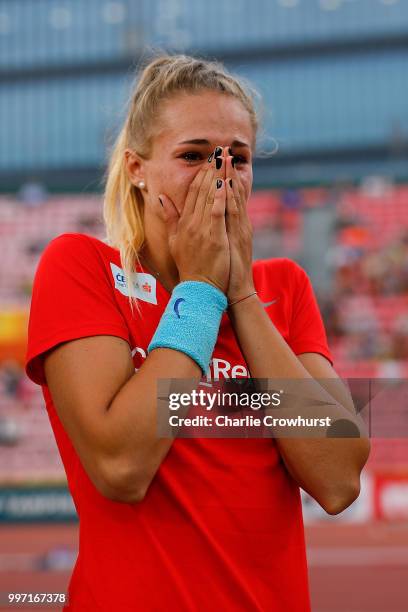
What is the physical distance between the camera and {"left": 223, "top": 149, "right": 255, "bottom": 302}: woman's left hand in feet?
5.87

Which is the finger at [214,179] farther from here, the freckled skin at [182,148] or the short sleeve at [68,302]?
the short sleeve at [68,302]

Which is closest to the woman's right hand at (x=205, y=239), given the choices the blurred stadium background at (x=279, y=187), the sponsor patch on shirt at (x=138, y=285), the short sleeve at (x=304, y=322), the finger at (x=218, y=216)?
the finger at (x=218, y=216)

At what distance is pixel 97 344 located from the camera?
5.59 ft

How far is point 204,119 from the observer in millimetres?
1898

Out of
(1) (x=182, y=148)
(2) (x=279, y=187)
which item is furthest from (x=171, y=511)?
(2) (x=279, y=187)

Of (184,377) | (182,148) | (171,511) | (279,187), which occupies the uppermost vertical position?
(279,187)

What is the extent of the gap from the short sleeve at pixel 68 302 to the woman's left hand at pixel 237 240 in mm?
251

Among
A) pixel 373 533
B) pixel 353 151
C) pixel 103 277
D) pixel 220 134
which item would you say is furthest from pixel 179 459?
pixel 353 151

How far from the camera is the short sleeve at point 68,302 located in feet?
5.64

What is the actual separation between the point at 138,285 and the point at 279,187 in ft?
46.7

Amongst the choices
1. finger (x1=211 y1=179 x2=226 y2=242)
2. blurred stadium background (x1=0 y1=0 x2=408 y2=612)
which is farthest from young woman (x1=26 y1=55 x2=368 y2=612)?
blurred stadium background (x1=0 y1=0 x2=408 y2=612)

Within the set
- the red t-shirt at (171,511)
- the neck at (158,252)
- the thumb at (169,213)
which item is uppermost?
the thumb at (169,213)

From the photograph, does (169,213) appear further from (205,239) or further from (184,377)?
(184,377)

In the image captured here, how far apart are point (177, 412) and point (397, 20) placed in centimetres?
3473
